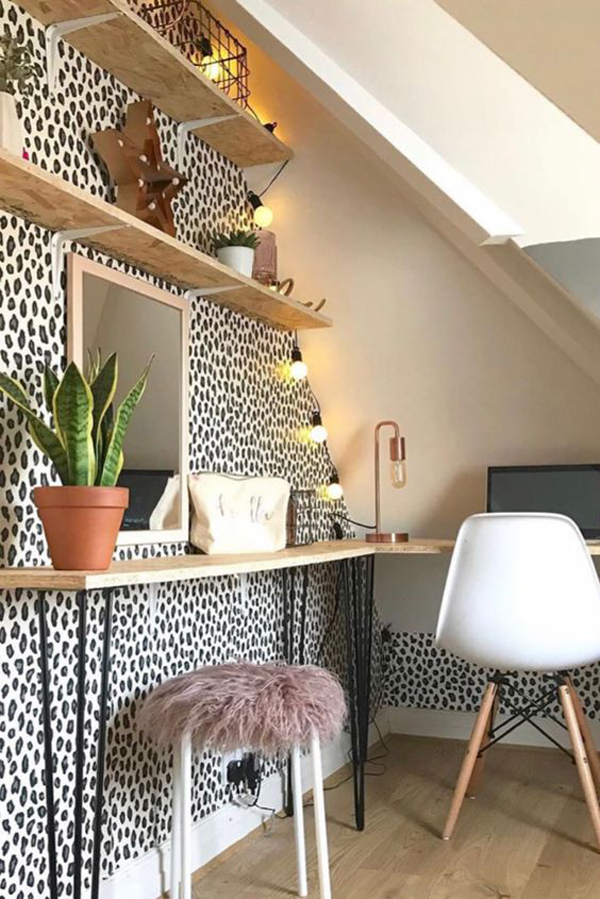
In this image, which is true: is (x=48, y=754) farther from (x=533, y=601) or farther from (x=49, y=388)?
(x=533, y=601)

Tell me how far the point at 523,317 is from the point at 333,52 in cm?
120

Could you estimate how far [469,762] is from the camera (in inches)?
106

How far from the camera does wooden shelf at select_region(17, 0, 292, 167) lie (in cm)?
205

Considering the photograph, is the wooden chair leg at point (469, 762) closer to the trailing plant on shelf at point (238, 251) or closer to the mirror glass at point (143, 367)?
the mirror glass at point (143, 367)

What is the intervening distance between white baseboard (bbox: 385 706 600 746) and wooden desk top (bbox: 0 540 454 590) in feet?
3.64

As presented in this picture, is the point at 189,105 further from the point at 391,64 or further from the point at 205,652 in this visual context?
the point at 205,652

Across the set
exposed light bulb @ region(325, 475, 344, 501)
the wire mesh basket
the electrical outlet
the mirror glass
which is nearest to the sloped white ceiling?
the mirror glass

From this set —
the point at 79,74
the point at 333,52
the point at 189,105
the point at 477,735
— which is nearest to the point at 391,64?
the point at 333,52

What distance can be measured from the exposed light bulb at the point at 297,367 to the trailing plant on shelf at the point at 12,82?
1.54 m

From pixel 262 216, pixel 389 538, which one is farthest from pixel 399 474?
pixel 262 216

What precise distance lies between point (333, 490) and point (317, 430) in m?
0.27

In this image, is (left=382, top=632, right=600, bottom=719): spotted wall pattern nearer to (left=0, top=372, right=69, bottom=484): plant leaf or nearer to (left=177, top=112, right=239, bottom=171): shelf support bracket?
(left=177, top=112, right=239, bottom=171): shelf support bracket

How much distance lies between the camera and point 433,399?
11.5 ft

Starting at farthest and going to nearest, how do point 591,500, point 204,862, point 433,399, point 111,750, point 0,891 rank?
1. point 433,399
2. point 591,500
3. point 204,862
4. point 111,750
5. point 0,891
